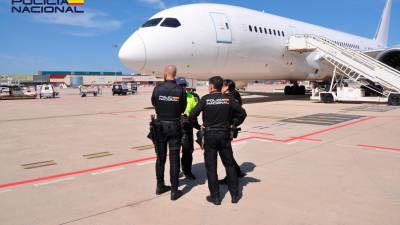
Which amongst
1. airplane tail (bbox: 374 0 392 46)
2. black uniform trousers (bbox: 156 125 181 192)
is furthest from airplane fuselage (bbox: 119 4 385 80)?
airplane tail (bbox: 374 0 392 46)

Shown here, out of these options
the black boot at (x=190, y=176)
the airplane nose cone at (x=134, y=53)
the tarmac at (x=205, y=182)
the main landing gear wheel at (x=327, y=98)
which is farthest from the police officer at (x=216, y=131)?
the main landing gear wheel at (x=327, y=98)

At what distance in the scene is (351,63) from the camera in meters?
19.3

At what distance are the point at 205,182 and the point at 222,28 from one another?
11.9 metres

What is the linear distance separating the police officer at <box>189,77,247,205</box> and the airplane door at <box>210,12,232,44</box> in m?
11.6

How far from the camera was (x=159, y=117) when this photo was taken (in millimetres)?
4879

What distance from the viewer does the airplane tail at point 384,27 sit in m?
40.7

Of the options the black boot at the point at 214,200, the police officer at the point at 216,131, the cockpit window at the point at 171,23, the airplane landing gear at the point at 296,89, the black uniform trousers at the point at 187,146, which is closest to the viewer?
the black boot at the point at 214,200

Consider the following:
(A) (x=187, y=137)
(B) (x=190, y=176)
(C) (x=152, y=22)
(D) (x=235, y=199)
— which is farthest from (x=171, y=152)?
(C) (x=152, y=22)

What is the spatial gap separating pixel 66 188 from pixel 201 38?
11.3 m

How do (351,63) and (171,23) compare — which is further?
(351,63)

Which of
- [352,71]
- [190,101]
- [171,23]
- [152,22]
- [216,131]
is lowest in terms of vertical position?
[216,131]

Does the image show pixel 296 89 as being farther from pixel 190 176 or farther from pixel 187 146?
pixel 187 146

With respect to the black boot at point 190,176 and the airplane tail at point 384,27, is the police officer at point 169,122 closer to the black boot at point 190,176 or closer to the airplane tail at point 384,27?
the black boot at point 190,176

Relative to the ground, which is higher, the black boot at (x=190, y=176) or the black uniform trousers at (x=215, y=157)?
the black uniform trousers at (x=215, y=157)
